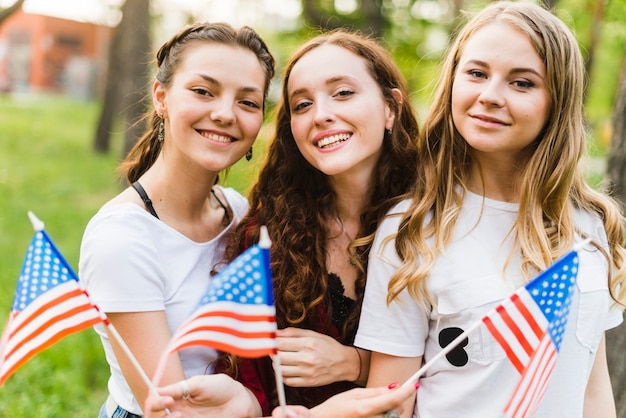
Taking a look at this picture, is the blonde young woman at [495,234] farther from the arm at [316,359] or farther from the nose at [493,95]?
the arm at [316,359]

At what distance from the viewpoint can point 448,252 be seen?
102 inches

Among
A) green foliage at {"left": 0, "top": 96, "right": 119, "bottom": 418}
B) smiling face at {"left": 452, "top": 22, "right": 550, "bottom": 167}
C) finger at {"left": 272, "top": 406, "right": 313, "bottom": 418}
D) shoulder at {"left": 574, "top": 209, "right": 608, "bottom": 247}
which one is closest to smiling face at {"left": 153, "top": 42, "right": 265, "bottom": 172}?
smiling face at {"left": 452, "top": 22, "right": 550, "bottom": 167}

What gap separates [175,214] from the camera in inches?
115

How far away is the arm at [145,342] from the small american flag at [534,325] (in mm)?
1208

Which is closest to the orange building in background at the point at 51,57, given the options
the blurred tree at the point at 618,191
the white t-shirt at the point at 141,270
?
the blurred tree at the point at 618,191

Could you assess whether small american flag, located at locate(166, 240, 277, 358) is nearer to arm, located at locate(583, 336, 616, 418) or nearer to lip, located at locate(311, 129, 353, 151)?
lip, located at locate(311, 129, 353, 151)

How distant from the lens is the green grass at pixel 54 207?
15.9 ft

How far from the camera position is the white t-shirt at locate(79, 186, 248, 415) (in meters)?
2.53

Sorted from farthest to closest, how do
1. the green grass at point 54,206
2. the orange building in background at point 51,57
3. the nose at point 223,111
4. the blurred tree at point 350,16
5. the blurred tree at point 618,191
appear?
1. the orange building in background at point 51,57
2. the blurred tree at point 350,16
3. the green grass at point 54,206
4. the blurred tree at point 618,191
5. the nose at point 223,111

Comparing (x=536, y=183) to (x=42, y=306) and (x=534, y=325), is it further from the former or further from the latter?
(x=42, y=306)

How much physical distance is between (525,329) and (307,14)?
38.1ft

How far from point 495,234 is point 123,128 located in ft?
→ 37.1

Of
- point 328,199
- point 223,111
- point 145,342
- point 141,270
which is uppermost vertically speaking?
point 223,111

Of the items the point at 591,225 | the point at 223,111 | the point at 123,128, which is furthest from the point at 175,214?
the point at 123,128
